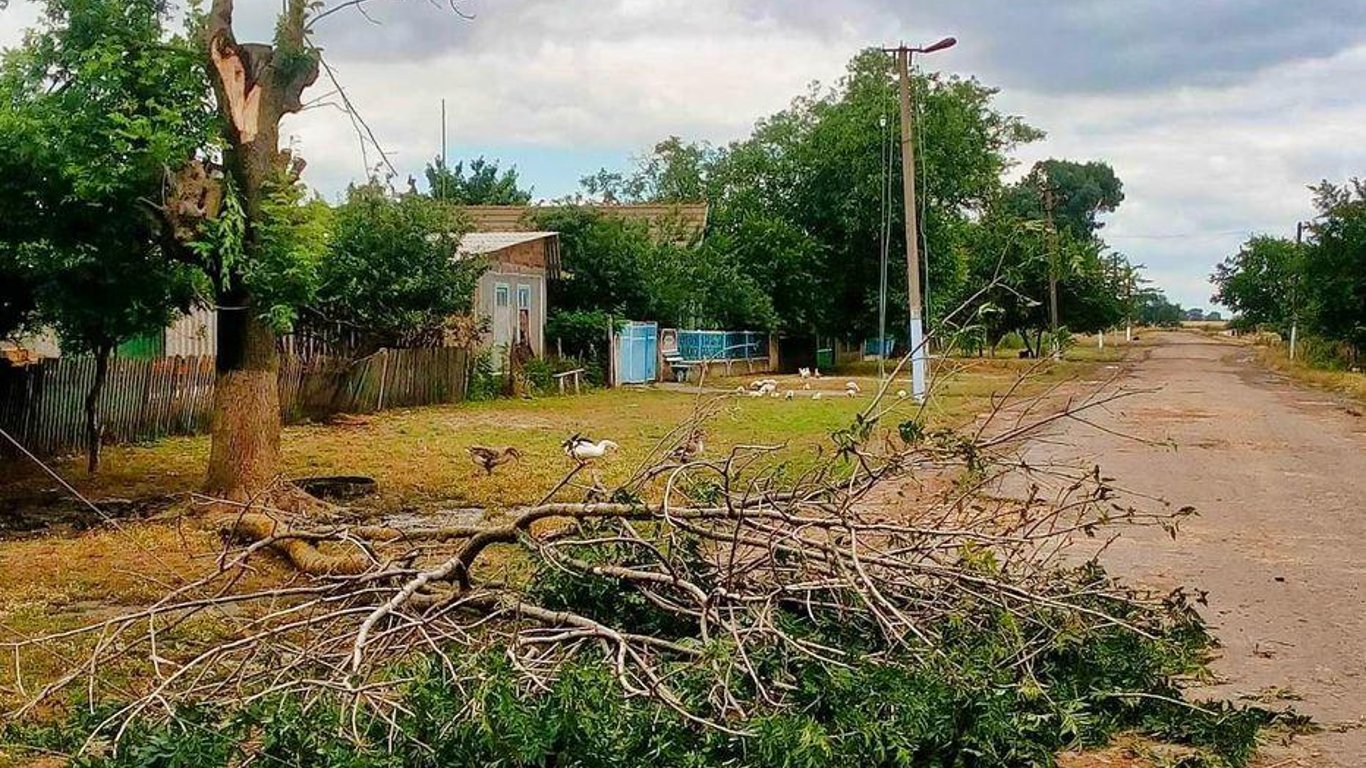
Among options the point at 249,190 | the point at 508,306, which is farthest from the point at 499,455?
the point at 508,306

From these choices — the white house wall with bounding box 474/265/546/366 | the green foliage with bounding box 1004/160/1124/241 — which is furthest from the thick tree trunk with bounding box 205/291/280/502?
the green foliage with bounding box 1004/160/1124/241

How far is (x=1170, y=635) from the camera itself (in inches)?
249

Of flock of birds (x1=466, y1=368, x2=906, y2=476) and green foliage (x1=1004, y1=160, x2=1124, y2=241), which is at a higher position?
green foliage (x1=1004, y1=160, x2=1124, y2=241)

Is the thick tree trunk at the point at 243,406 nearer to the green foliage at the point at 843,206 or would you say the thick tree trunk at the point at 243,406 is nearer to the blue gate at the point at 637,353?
the blue gate at the point at 637,353

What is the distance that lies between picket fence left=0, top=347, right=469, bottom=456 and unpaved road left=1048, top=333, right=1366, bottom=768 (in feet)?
35.9

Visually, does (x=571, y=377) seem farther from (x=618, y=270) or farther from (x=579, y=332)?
(x=618, y=270)

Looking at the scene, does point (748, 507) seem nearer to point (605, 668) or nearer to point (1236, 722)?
point (605, 668)

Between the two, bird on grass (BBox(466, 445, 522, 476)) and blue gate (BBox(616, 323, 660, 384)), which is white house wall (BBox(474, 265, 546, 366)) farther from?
bird on grass (BBox(466, 445, 522, 476))

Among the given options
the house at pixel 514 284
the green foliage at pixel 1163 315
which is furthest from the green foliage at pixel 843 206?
the green foliage at pixel 1163 315

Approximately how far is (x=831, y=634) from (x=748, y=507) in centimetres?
76

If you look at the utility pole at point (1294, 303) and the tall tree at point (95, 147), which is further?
the utility pole at point (1294, 303)

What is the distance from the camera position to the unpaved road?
611 cm

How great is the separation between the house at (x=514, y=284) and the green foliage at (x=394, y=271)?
1.19m

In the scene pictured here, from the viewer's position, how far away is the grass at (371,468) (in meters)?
7.78
